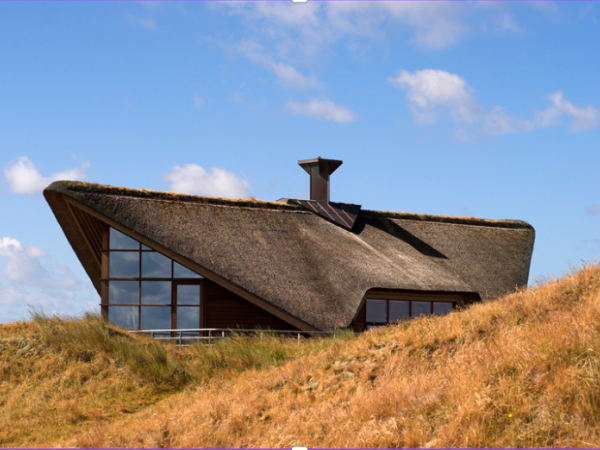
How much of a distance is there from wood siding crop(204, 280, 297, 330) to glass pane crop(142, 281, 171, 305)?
1275 mm

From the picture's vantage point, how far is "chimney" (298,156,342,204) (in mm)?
28344

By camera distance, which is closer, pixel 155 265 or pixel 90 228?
pixel 155 265

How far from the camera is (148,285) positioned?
21.1 meters

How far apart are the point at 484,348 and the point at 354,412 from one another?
2.67 metres

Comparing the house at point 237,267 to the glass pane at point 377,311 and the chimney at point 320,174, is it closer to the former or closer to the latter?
the glass pane at point 377,311

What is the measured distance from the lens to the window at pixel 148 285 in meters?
21.0

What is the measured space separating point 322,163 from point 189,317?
34.5 feet

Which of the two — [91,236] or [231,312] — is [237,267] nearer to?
[231,312]

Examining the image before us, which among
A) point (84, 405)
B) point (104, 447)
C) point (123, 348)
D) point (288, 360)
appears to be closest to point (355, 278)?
point (288, 360)

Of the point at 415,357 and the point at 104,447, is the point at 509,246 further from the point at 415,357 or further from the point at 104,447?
the point at 104,447

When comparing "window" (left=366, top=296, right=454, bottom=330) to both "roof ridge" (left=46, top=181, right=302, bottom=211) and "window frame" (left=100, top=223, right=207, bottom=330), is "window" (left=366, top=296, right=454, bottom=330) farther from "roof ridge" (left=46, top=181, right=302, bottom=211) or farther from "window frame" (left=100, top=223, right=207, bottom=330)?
"window frame" (left=100, top=223, right=207, bottom=330)


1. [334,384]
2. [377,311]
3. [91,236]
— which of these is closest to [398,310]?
[377,311]

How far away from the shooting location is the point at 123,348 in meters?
17.2

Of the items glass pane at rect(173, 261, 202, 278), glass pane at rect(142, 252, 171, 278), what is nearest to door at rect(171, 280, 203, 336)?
glass pane at rect(173, 261, 202, 278)
